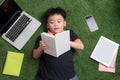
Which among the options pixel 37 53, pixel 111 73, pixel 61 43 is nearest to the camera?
pixel 61 43

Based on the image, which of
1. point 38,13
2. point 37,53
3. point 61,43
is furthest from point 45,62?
point 38,13

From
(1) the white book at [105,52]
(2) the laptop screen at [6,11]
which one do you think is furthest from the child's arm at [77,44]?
(2) the laptop screen at [6,11]

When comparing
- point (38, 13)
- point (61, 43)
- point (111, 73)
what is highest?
point (38, 13)

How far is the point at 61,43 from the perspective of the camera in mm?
1955

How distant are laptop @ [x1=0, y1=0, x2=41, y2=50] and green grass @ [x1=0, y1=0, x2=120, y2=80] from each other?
0.04 m

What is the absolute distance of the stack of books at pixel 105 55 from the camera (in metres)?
2.23

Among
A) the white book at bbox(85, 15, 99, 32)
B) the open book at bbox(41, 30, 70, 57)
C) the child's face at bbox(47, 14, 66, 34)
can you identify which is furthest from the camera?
the white book at bbox(85, 15, 99, 32)

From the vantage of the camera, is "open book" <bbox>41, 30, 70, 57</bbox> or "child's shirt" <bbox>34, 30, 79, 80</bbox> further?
"child's shirt" <bbox>34, 30, 79, 80</bbox>

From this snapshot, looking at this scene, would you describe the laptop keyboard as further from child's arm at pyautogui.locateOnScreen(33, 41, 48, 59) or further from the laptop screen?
child's arm at pyautogui.locateOnScreen(33, 41, 48, 59)

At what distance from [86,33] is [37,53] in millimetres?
441

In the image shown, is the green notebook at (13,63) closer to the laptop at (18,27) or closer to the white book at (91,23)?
the laptop at (18,27)

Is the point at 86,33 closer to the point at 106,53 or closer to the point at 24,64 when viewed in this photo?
the point at 106,53

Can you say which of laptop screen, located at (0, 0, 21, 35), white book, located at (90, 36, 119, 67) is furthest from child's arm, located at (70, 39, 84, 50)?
laptop screen, located at (0, 0, 21, 35)

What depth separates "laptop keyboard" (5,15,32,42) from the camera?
6.97 feet
